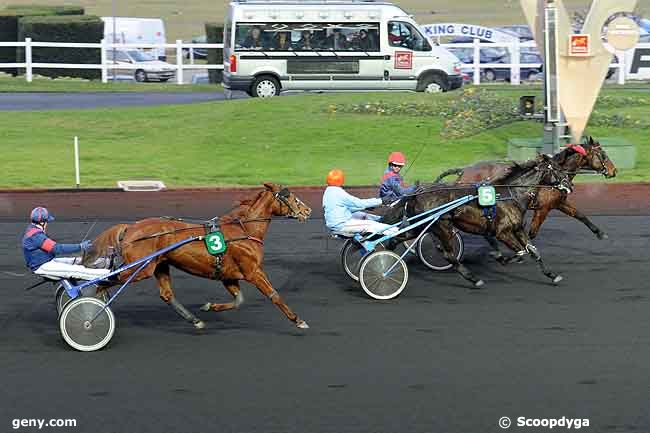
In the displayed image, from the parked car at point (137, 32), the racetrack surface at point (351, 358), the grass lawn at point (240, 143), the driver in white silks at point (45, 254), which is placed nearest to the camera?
the racetrack surface at point (351, 358)

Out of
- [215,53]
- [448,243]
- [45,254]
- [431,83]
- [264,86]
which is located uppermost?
[215,53]

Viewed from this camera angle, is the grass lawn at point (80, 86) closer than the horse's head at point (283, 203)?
No

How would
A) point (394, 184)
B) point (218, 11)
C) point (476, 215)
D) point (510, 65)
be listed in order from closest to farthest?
point (476, 215) → point (394, 184) → point (510, 65) → point (218, 11)

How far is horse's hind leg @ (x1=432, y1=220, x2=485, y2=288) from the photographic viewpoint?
40.1 ft

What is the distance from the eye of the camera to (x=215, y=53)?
123 feet

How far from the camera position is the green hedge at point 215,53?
37000 millimetres

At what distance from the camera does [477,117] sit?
23.0 m

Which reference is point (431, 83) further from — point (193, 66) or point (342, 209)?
point (342, 209)

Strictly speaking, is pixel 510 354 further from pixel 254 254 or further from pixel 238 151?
pixel 238 151

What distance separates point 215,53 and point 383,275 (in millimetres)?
26709

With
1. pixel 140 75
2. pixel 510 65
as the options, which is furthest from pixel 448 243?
pixel 140 75

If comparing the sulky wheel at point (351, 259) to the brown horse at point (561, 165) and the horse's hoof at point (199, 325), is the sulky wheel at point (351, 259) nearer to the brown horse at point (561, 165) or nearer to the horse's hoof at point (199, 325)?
the brown horse at point (561, 165)

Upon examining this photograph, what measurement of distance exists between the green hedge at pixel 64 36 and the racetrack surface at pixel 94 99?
414cm

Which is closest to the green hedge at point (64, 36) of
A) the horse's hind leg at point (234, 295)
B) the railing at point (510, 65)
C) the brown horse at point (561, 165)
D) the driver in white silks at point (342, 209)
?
the railing at point (510, 65)
